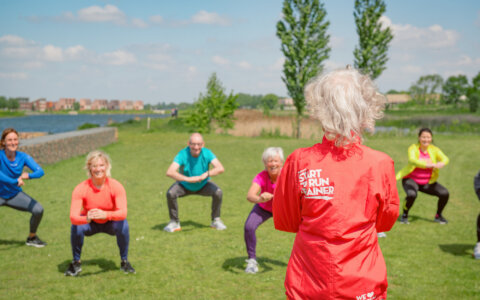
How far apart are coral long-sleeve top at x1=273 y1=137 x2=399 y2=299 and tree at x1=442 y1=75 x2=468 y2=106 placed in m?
137

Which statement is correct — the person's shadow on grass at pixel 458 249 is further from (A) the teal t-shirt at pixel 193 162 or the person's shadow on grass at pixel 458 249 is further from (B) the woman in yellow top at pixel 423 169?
(A) the teal t-shirt at pixel 193 162

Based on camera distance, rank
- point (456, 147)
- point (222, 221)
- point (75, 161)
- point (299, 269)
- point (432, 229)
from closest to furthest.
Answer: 1. point (299, 269)
2. point (432, 229)
3. point (222, 221)
4. point (75, 161)
5. point (456, 147)

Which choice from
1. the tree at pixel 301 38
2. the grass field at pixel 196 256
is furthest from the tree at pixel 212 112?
the grass field at pixel 196 256

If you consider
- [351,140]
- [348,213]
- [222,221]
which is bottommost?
[222,221]

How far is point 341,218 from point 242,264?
178 inches

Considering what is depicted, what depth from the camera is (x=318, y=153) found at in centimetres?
214

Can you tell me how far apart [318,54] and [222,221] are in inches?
1118

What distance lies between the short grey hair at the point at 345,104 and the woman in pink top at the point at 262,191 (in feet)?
10.7

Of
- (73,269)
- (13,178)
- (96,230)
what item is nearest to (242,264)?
(96,230)

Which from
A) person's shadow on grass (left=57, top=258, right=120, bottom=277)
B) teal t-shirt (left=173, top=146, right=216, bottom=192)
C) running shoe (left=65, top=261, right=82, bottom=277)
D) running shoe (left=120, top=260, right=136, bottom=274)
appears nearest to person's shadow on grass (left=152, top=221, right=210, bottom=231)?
teal t-shirt (left=173, top=146, right=216, bottom=192)

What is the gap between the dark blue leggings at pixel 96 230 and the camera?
5.70 metres

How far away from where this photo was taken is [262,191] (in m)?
5.77

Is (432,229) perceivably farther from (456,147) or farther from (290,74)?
(290,74)

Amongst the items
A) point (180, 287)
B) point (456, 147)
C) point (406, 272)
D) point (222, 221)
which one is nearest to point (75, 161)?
point (222, 221)
